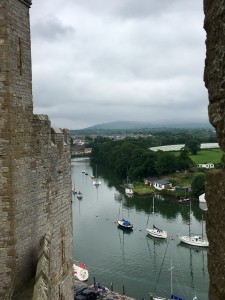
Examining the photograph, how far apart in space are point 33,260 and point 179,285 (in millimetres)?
22885

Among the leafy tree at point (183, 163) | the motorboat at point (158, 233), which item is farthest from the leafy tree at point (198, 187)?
the motorboat at point (158, 233)

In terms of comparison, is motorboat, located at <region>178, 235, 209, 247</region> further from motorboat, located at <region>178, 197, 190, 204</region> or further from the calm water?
motorboat, located at <region>178, 197, 190, 204</region>

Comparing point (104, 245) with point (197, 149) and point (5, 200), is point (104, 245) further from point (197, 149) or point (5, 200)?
point (197, 149)

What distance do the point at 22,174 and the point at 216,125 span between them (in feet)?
16.3

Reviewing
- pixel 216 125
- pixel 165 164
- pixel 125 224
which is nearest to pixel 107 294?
pixel 125 224

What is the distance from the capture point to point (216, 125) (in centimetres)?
209

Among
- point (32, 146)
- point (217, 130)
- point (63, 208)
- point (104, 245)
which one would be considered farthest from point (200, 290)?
point (217, 130)

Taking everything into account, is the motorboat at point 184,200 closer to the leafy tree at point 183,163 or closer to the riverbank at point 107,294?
the leafy tree at point 183,163

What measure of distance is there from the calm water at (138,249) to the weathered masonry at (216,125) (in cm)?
2574

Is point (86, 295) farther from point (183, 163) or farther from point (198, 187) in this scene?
point (183, 163)

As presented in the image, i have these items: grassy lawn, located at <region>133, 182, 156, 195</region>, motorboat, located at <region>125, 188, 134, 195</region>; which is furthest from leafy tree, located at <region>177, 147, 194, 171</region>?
motorboat, located at <region>125, 188, 134, 195</region>

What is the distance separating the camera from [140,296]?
26.5 metres

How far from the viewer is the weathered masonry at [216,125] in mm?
1982

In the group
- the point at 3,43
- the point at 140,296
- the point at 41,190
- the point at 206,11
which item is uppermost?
the point at 3,43
